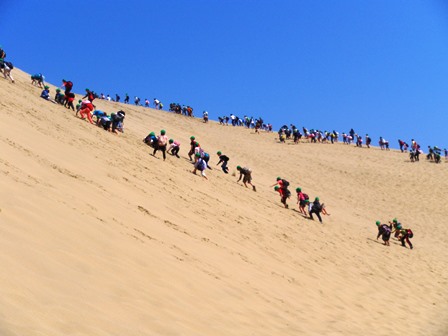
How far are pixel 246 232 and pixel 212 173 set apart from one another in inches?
318

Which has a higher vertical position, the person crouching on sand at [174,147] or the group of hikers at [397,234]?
A: the group of hikers at [397,234]

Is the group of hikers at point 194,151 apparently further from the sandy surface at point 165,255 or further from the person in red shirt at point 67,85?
the person in red shirt at point 67,85

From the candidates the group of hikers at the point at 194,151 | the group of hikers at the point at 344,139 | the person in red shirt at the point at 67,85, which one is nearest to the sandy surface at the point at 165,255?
the group of hikers at the point at 194,151

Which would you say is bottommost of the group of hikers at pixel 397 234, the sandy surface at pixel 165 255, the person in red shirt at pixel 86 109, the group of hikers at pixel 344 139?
the sandy surface at pixel 165 255

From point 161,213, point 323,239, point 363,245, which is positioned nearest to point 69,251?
point 161,213

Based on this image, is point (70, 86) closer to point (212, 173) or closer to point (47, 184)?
point (212, 173)

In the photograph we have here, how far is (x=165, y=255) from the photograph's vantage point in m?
6.15

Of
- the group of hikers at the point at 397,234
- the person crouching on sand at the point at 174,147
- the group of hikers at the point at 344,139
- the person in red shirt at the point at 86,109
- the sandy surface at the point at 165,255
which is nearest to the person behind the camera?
the sandy surface at the point at 165,255

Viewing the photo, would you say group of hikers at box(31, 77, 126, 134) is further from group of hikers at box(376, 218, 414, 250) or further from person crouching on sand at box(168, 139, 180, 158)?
group of hikers at box(376, 218, 414, 250)

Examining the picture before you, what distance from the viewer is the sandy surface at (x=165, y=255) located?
12.4 feet

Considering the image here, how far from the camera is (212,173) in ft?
61.1

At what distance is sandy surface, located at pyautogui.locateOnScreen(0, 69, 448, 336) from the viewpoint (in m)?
3.77

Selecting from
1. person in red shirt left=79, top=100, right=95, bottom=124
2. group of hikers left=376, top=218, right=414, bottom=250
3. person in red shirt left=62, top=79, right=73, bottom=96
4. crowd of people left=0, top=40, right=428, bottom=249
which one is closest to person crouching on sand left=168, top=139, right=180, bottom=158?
crowd of people left=0, top=40, right=428, bottom=249

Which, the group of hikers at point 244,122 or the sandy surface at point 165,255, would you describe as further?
the group of hikers at point 244,122
